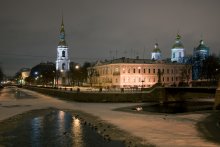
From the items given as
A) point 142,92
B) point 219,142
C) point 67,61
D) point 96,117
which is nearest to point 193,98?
point 142,92

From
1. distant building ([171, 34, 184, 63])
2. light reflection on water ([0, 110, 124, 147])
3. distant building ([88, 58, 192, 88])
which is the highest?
distant building ([171, 34, 184, 63])

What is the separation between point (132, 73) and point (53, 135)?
104 metres

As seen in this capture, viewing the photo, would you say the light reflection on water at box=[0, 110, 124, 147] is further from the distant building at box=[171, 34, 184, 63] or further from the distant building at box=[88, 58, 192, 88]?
the distant building at box=[171, 34, 184, 63]

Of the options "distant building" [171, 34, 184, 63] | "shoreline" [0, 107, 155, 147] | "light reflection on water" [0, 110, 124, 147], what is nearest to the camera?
"light reflection on water" [0, 110, 124, 147]

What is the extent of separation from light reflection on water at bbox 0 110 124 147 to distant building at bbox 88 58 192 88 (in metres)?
88.5

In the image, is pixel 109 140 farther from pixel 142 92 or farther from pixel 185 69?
pixel 185 69

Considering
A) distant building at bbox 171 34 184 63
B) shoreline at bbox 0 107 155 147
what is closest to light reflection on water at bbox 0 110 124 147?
shoreline at bbox 0 107 155 147

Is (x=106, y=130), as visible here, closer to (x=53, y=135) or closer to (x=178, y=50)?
(x=53, y=135)

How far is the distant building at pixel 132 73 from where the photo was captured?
134 metres

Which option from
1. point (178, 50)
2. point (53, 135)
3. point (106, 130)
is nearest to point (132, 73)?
point (178, 50)

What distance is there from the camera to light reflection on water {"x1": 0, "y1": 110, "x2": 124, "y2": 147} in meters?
30.0

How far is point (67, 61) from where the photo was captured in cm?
19975

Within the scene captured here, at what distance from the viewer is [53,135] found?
111ft

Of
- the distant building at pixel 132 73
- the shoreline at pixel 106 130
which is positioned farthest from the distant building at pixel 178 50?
the shoreline at pixel 106 130
